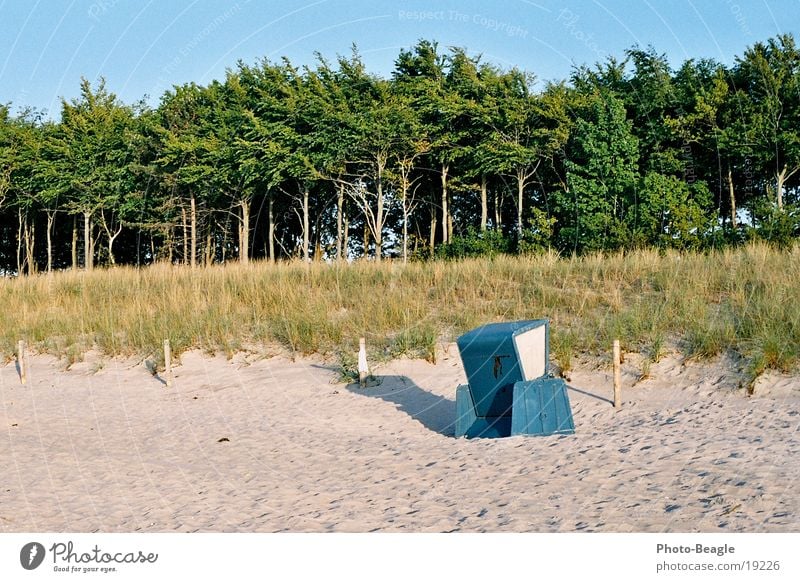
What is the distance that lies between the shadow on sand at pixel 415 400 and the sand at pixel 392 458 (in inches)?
1.8

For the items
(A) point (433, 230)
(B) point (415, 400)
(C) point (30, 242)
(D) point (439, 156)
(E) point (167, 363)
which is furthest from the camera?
(C) point (30, 242)

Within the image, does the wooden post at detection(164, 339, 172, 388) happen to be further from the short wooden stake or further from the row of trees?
the row of trees

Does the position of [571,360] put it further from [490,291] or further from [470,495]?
[470,495]

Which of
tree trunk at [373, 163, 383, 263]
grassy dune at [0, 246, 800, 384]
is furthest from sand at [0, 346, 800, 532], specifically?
tree trunk at [373, 163, 383, 263]

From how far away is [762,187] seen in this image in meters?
31.9

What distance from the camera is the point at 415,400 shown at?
13.0 metres

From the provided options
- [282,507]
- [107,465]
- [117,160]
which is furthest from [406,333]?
[117,160]

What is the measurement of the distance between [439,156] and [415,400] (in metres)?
23.1

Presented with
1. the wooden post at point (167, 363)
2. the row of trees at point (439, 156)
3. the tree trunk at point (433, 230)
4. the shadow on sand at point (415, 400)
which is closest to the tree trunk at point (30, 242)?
the row of trees at point (439, 156)

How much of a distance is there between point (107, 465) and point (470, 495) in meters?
4.88

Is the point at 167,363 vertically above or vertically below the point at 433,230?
below

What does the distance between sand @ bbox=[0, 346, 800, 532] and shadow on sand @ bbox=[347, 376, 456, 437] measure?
1.8 inches

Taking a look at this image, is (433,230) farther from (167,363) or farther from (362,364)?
(362,364)

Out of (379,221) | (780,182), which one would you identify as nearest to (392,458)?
(379,221)
